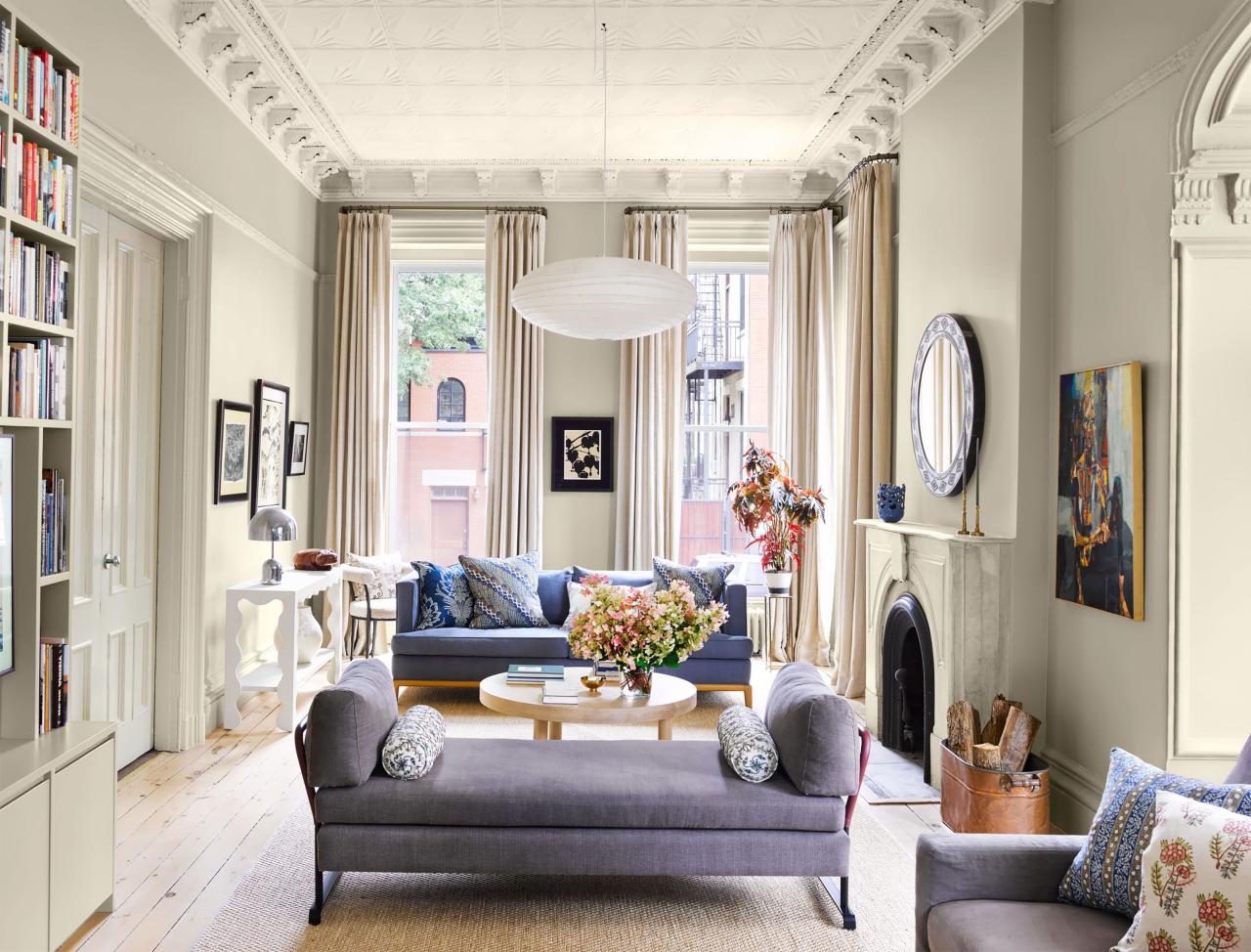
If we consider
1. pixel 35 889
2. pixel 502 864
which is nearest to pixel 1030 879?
pixel 502 864

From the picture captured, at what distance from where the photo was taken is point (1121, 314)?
11.3 feet

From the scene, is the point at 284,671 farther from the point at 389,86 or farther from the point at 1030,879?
the point at 1030,879

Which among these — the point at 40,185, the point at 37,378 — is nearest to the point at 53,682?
the point at 37,378

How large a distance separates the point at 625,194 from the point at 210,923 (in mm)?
5785

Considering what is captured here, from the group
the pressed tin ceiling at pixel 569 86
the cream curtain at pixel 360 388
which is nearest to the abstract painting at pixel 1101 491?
the pressed tin ceiling at pixel 569 86

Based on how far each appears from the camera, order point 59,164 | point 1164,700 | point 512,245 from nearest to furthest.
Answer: point 59,164
point 1164,700
point 512,245

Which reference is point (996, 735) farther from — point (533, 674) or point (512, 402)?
point (512, 402)

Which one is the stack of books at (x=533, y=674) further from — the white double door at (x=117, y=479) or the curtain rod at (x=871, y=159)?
the curtain rod at (x=871, y=159)

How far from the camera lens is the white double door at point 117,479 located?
3994mm

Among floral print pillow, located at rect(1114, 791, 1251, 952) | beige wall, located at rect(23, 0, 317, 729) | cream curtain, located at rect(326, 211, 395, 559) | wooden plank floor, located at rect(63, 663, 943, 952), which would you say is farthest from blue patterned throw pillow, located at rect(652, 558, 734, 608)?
floral print pillow, located at rect(1114, 791, 1251, 952)

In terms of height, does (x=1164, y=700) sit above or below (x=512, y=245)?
below

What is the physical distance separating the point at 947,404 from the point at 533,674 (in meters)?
2.51

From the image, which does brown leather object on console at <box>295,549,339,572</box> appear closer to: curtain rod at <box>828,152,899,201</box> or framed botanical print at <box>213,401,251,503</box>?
framed botanical print at <box>213,401,251,503</box>

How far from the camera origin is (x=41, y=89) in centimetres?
273
